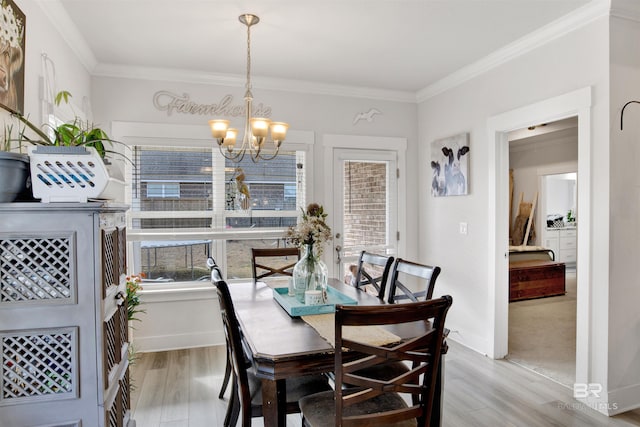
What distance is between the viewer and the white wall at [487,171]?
2582 millimetres

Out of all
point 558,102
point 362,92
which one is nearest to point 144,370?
point 362,92

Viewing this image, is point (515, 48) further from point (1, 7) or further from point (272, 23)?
point (1, 7)

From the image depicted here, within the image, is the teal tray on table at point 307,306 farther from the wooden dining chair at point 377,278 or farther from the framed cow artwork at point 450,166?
the framed cow artwork at point 450,166

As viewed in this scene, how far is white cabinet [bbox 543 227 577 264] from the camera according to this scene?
8.03 m

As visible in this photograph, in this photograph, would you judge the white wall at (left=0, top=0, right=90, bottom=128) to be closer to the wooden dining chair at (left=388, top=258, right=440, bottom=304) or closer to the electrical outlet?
the wooden dining chair at (left=388, top=258, right=440, bottom=304)

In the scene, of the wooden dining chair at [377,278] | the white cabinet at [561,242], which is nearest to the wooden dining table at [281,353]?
the wooden dining chair at [377,278]

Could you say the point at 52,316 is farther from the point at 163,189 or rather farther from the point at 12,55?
the point at 163,189

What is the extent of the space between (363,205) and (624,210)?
2.41 meters

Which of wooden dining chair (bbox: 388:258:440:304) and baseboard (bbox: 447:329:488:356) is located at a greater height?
wooden dining chair (bbox: 388:258:440:304)

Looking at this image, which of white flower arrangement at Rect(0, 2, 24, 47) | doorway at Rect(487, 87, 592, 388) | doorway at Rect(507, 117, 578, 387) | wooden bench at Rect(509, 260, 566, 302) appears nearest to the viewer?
white flower arrangement at Rect(0, 2, 24, 47)

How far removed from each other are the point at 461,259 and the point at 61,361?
344cm

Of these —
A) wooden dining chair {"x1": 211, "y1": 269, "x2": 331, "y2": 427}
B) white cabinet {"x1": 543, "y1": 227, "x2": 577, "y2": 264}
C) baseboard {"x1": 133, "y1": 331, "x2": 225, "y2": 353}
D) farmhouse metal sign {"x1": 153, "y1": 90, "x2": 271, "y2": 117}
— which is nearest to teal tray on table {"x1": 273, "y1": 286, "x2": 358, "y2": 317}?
wooden dining chair {"x1": 211, "y1": 269, "x2": 331, "y2": 427}

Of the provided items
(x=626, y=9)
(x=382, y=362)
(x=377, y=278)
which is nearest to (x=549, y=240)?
(x=626, y=9)

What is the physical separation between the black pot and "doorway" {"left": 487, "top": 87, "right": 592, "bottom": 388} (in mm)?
3143
